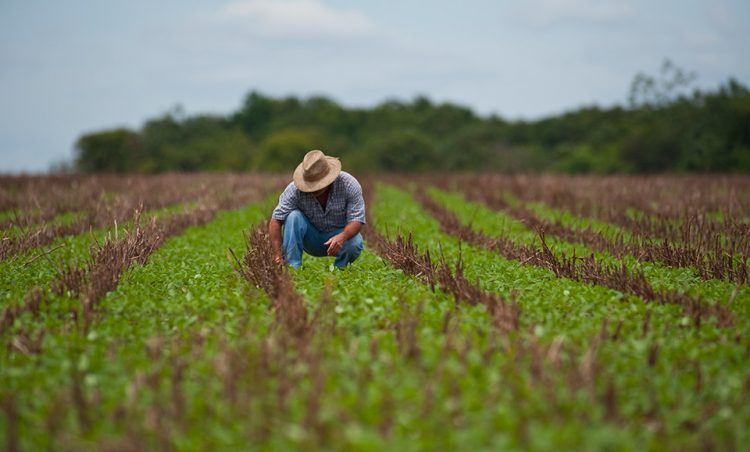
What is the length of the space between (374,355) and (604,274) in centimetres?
324

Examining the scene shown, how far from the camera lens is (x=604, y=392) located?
3.73 meters

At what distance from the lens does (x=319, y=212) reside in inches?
283

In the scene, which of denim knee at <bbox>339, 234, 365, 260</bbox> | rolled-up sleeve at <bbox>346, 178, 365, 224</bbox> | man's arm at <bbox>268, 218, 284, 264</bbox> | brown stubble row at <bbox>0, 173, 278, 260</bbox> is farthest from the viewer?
brown stubble row at <bbox>0, 173, 278, 260</bbox>

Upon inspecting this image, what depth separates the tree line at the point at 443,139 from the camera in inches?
1946

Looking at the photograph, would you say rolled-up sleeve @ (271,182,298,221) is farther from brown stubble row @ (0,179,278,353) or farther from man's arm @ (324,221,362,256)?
brown stubble row @ (0,179,278,353)

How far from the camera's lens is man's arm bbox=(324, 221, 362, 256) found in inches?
264

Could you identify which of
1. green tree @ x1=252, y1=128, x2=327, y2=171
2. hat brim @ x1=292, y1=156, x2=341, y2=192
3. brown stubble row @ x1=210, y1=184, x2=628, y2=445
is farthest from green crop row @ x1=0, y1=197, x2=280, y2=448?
green tree @ x1=252, y1=128, x2=327, y2=171

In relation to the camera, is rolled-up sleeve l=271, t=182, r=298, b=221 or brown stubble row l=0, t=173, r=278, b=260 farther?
brown stubble row l=0, t=173, r=278, b=260

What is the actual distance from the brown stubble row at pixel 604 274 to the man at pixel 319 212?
49.3 inches

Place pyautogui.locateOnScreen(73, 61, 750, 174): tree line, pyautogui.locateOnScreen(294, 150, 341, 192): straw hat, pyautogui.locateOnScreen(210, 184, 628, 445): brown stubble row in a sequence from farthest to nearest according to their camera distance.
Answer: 1. pyautogui.locateOnScreen(73, 61, 750, 174): tree line
2. pyautogui.locateOnScreen(294, 150, 341, 192): straw hat
3. pyautogui.locateOnScreen(210, 184, 628, 445): brown stubble row

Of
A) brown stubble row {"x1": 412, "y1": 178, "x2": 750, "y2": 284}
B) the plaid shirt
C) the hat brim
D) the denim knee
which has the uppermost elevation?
the hat brim

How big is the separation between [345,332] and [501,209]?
38.2 ft

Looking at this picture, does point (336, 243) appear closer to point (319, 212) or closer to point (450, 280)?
point (319, 212)

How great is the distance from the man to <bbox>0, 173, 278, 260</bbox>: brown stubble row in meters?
1.90
